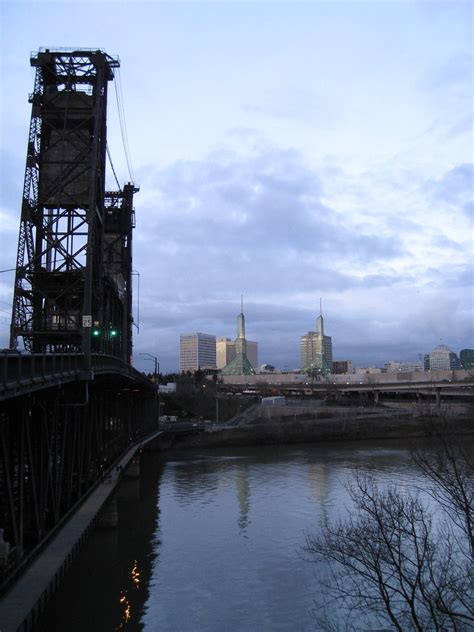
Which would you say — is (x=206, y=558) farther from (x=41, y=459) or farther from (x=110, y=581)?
(x=41, y=459)

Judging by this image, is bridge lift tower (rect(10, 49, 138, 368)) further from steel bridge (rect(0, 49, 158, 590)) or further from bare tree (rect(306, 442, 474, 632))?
bare tree (rect(306, 442, 474, 632))

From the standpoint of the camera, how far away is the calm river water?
23.0 metres

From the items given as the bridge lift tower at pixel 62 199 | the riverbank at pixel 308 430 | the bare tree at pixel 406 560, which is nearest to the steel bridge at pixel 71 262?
the bridge lift tower at pixel 62 199

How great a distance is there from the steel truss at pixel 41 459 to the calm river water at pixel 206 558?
148 inches

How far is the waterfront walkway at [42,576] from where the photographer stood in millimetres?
15891

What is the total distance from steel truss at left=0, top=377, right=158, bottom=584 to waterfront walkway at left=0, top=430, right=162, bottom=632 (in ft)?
1.98

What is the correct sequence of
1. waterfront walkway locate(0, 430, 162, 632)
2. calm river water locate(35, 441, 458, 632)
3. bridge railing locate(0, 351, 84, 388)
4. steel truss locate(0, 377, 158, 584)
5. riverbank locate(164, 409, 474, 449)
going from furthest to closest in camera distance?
riverbank locate(164, 409, 474, 449) → calm river water locate(35, 441, 458, 632) → steel truss locate(0, 377, 158, 584) → waterfront walkway locate(0, 430, 162, 632) → bridge railing locate(0, 351, 84, 388)

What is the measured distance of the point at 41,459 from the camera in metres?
23.0

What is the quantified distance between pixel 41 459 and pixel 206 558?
12.3m

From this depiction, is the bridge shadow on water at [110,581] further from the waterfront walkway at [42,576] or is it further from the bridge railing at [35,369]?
the bridge railing at [35,369]

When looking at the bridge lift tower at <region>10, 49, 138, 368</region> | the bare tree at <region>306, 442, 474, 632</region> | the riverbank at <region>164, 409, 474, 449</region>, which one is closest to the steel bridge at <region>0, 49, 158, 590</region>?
the bridge lift tower at <region>10, 49, 138, 368</region>

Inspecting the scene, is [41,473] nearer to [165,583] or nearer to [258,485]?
[165,583]

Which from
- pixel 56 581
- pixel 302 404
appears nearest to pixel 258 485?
pixel 56 581

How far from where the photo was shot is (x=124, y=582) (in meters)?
27.7
